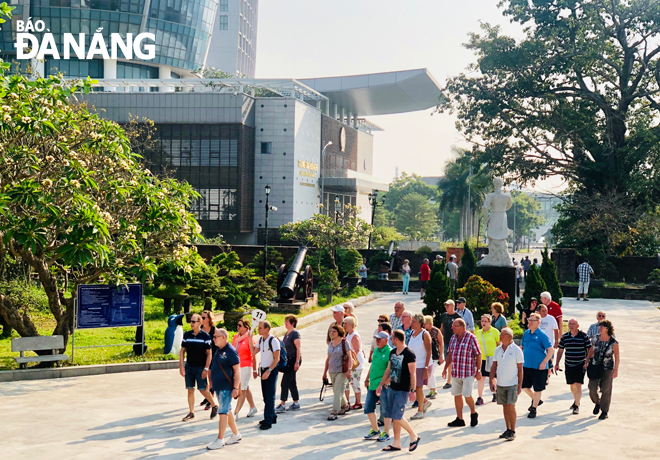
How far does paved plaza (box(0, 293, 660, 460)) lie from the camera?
8.77m

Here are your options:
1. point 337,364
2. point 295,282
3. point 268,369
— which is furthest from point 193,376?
point 295,282

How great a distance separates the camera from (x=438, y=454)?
28.7 ft

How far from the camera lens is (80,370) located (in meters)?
13.9

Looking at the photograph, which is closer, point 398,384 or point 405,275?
point 398,384

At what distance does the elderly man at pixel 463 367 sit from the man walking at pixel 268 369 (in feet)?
8.59

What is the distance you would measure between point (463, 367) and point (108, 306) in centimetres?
833

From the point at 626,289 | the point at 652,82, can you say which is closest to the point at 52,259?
the point at 626,289

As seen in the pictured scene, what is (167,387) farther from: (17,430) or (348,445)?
(348,445)

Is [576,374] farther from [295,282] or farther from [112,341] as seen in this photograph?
[295,282]

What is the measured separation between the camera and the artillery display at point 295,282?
24297mm

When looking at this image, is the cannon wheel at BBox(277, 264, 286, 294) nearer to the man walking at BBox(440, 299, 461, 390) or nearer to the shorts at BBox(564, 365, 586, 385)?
the man walking at BBox(440, 299, 461, 390)

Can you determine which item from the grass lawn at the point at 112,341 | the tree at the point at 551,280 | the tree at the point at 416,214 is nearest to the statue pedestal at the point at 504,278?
the tree at the point at 551,280


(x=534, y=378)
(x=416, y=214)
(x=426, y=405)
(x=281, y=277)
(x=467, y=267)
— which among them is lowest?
(x=426, y=405)

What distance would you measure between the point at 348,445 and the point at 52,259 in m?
8.09
